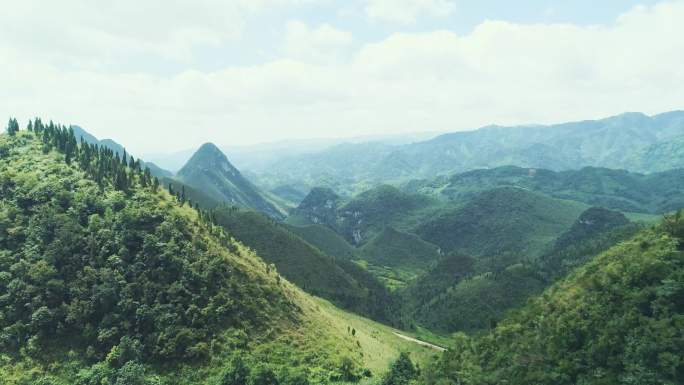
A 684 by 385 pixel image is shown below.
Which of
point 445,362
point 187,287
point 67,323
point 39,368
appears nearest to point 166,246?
point 187,287

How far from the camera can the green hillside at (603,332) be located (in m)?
58.9

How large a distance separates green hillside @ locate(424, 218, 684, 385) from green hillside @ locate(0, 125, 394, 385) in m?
33.3

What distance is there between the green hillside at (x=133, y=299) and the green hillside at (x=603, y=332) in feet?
109

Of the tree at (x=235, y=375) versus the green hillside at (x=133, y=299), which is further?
the green hillside at (x=133, y=299)

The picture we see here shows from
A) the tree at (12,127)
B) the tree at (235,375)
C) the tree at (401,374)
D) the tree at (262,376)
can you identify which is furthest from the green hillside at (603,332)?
the tree at (12,127)

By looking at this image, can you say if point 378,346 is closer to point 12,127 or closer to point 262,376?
point 262,376

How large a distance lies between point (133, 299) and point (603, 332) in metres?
90.0

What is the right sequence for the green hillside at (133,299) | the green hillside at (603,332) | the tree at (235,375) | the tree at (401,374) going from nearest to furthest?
the green hillside at (603,332)
the tree at (235,375)
the tree at (401,374)
the green hillside at (133,299)

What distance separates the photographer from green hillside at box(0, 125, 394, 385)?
89.2 metres

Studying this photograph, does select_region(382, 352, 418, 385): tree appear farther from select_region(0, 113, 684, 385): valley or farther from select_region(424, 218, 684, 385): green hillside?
select_region(424, 218, 684, 385): green hillside

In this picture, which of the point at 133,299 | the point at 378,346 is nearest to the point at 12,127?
the point at 133,299

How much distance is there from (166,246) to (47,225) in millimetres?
29920

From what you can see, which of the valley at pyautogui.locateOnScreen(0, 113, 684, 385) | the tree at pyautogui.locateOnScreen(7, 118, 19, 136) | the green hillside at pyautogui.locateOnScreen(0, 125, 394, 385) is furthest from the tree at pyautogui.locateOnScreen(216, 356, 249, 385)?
the tree at pyautogui.locateOnScreen(7, 118, 19, 136)

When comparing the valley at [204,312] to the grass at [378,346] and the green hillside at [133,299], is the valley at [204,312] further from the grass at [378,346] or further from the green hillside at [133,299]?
the grass at [378,346]
